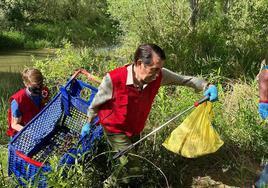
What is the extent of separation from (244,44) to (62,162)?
623 cm

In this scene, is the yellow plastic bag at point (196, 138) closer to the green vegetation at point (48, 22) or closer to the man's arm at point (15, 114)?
the man's arm at point (15, 114)

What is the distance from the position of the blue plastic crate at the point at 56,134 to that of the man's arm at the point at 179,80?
687 mm

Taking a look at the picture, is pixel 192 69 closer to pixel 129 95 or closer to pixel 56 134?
pixel 56 134

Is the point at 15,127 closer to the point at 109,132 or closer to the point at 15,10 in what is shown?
the point at 109,132

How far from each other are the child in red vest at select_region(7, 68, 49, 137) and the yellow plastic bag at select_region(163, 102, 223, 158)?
1.31 m

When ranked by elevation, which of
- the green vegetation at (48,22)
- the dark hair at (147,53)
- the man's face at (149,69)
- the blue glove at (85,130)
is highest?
the dark hair at (147,53)

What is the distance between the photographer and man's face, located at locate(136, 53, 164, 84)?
3.14 meters

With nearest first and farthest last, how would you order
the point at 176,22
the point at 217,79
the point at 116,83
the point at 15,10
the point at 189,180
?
the point at 116,83 → the point at 189,180 → the point at 217,79 → the point at 176,22 → the point at 15,10

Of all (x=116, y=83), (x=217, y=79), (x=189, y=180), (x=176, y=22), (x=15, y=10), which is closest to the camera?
(x=116, y=83)

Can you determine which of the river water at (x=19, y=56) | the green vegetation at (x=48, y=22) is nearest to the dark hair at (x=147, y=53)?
the river water at (x=19, y=56)

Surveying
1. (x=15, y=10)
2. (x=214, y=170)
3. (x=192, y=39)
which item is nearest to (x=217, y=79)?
(x=192, y=39)

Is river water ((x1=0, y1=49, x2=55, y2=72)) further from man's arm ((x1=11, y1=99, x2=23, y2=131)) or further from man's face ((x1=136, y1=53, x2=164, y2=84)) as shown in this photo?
man's face ((x1=136, y1=53, x2=164, y2=84))

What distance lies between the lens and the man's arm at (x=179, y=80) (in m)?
3.61

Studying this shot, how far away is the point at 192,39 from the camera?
8523 millimetres
